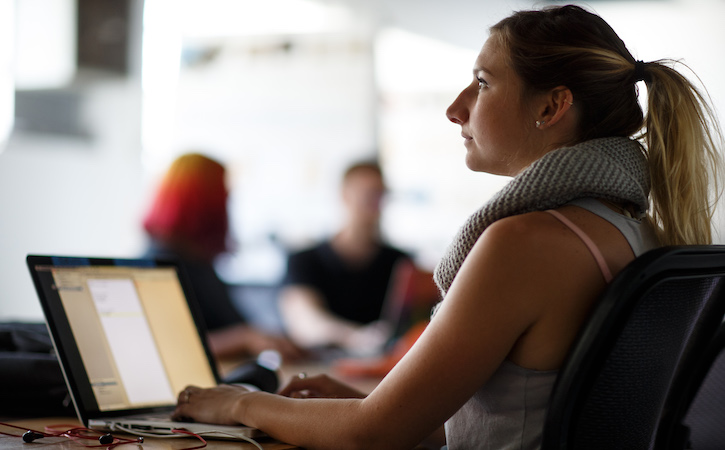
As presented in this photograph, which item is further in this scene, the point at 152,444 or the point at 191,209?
the point at 191,209

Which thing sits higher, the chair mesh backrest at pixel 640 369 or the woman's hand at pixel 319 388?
the chair mesh backrest at pixel 640 369

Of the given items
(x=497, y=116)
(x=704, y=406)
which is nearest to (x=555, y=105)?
(x=497, y=116)

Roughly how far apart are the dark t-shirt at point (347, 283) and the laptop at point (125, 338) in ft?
7.57

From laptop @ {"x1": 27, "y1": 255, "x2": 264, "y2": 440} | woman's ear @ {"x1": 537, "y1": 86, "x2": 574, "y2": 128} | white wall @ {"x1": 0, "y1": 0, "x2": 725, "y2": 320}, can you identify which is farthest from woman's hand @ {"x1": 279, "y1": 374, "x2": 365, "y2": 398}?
white wall @ {"x1": 0, "y1": 0, "x2": 725, "y2": 320}

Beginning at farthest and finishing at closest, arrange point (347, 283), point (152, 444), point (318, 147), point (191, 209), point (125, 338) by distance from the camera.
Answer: point (318, 147), point (347, 283), point (191, 209), point (125, 338), point (152, 444)

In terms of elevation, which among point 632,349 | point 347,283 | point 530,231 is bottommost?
point 347,283

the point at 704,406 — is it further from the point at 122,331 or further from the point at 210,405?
the point at 122,331

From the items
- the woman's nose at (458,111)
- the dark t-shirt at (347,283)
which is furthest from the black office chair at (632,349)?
the dark t-shirt at (347,283)

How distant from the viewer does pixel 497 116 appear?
3.66 ft

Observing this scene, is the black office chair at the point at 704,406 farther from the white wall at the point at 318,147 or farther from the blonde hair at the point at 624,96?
the white wall at the point at 318,147

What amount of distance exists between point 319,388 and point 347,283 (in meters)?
2.50

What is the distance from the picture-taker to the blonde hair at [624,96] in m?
1.06

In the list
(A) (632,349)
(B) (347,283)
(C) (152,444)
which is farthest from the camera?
(B) (347,283)

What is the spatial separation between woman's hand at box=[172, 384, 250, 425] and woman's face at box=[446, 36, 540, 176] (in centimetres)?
54
